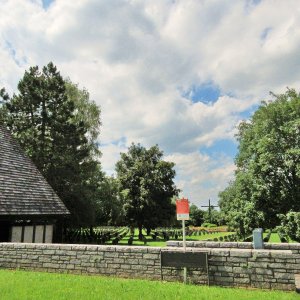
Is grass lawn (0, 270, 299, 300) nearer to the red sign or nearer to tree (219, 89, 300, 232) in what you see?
the red sign

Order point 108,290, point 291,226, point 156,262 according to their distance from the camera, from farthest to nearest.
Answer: point 291,226, point 156,262, point 108,290

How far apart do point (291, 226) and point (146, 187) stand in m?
23.9

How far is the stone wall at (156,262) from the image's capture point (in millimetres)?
8227

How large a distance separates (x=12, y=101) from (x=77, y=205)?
10527 mm

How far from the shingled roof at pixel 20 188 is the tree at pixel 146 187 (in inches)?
919

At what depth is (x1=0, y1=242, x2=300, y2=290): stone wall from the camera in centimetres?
823

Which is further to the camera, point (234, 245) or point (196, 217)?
point (196, 217)

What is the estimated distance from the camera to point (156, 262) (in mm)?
9328

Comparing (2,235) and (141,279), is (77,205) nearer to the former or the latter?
(2,235)

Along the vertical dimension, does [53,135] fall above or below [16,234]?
above

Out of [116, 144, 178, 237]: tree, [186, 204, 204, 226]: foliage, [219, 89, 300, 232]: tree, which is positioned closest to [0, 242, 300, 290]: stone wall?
[219, 89, 300, 232]: tree

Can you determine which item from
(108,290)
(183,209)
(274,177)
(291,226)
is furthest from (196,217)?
(108,290)

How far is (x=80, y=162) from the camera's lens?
3031 centimetres

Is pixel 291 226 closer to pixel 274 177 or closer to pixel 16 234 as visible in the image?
pixel 274 177
